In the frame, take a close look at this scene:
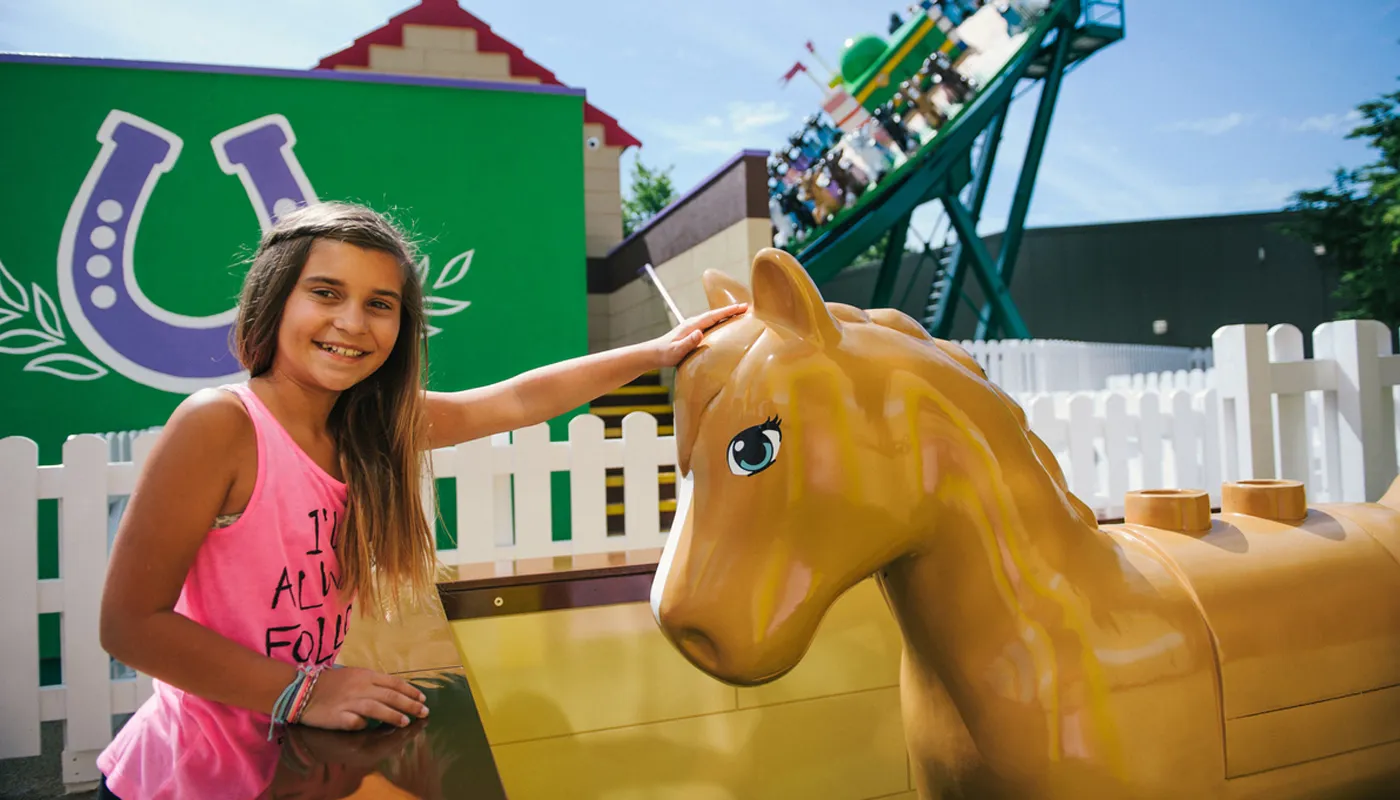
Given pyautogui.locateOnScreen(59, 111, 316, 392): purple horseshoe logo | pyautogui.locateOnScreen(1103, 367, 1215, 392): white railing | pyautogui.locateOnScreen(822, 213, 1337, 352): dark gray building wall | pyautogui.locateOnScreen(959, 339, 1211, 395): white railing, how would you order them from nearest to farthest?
pyautogui.locateOnScreen(59, 111, 316, 392): purple horseshoe logo
pyautogui.locateOnScreen(1103, 367, 1215, 392): white railing
pyautogui.locateOnScreen(959, 339, 1211, 395): white railing
pyautogui.locateOnScreen(822, 213, 1337, 352): dark gray building wall

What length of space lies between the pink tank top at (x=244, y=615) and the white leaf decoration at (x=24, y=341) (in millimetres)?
4807

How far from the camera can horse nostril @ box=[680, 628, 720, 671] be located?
2.67ft

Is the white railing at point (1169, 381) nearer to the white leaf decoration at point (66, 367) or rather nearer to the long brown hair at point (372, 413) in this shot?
the long brown hair at point (372, 413)

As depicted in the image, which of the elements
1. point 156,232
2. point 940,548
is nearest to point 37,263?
point 156,232

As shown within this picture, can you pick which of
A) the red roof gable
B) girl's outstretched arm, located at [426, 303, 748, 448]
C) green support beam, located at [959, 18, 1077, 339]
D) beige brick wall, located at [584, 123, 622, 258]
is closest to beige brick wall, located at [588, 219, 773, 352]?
beige brick wall, located at [584, 123, 622, 258]

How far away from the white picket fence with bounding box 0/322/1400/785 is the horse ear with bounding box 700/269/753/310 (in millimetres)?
1913

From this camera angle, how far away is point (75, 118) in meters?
4.86

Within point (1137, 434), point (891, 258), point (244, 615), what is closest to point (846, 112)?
point (891, 258)

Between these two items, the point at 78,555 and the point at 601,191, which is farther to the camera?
the point at 601,191

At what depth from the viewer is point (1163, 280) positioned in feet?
67.7

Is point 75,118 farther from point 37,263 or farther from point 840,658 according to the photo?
point 840,658

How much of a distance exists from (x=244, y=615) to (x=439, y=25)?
29.3 ft

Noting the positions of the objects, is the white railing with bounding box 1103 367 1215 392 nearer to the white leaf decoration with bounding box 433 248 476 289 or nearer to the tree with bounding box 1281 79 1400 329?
the white leaf decoration with bounding box 433 248 476 289

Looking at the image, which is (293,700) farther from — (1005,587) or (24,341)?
(24,341)
